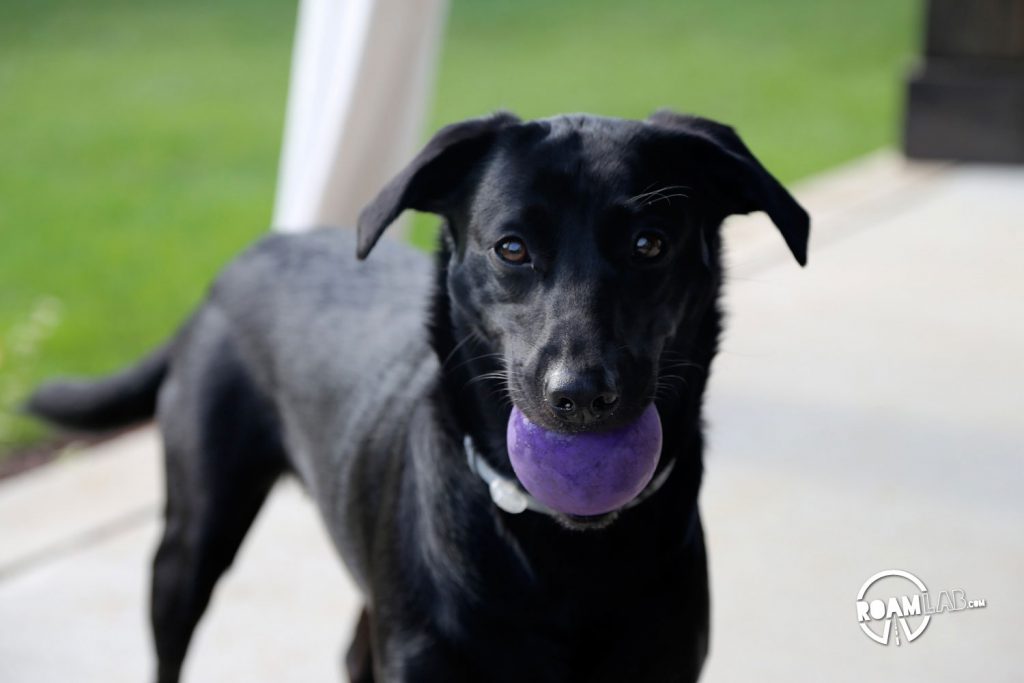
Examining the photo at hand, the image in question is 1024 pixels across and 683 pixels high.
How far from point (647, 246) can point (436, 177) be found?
409 millimetres

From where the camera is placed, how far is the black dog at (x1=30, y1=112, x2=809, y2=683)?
203cm

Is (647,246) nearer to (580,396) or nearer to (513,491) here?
(580,396)

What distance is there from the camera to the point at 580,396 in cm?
190

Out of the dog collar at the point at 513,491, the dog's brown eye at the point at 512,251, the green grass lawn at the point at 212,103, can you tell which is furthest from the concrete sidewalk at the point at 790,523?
the green grass lawn at the point at 212,103

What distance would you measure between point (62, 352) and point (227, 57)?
613cm

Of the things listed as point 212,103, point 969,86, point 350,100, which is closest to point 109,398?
point 350,100

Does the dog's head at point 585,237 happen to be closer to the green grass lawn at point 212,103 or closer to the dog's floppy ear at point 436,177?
A: the dog's floppy ear at point 436,177

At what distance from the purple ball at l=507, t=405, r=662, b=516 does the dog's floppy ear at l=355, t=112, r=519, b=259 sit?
1.32 ft

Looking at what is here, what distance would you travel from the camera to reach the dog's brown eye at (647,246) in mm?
2055

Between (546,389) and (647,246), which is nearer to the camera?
(546,389)

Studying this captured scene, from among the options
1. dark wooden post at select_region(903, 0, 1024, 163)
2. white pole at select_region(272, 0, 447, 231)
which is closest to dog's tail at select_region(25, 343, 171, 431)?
white pole at select_region(272, 0, 447, 231)

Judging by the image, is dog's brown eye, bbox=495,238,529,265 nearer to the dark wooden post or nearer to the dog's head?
the dog's head

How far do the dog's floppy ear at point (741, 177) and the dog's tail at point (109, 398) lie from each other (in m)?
1.44

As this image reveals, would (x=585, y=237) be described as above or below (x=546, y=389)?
above
